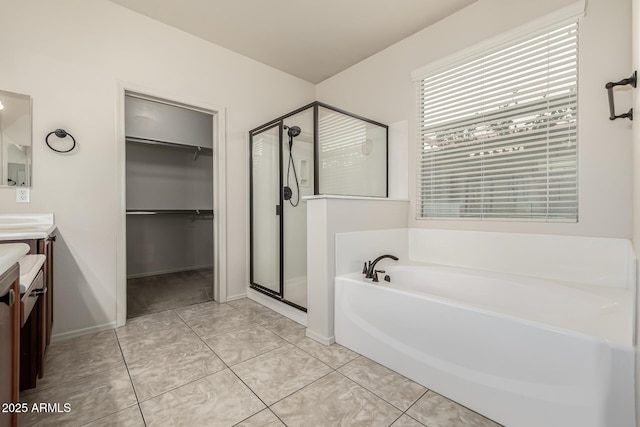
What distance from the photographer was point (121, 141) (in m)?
2.29

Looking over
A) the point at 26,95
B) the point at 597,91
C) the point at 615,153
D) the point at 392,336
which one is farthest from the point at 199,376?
the point at 597,91

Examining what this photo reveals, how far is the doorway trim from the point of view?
228 cm

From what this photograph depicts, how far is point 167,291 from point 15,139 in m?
1.97

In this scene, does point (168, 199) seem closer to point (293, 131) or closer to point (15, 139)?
point (15, 139)

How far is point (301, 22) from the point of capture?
249cm

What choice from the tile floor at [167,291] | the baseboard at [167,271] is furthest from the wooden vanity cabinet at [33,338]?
the baseboard at [167,271]

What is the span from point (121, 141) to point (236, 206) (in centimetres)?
113

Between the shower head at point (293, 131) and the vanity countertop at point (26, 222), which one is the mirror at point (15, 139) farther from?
the shower head at point (293, 131)

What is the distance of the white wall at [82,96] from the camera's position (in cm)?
196

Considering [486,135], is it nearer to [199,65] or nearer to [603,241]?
[603,241]

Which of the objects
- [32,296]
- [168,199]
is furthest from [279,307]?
[168,199]

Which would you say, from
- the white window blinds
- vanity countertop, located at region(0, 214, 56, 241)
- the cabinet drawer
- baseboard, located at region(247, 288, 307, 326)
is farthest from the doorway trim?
the white window blinds

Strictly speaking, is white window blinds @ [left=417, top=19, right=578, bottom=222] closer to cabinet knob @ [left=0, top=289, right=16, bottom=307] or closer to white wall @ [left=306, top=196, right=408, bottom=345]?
white wall @ [left=306, top=196, right=408, bottom=345]

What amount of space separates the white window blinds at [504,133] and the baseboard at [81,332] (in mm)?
2773
